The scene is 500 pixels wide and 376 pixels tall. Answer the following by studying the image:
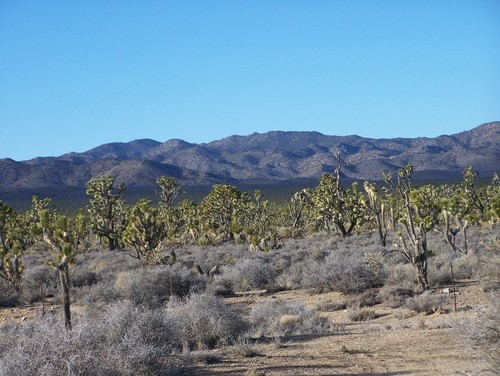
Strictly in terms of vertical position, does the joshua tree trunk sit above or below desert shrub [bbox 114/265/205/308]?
above

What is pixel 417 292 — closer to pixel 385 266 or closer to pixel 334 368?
pixel 385 266

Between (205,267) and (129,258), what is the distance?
16.8 feet

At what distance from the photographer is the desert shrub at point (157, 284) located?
1831cm

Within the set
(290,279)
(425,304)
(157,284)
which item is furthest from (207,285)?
(425,304)

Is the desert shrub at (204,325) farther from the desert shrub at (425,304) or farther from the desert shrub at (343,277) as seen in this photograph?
the desert shrub at (343,277)

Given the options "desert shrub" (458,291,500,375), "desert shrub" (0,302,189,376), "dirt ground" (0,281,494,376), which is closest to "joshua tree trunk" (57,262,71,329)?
"desert shrub" (0,302,189,376)

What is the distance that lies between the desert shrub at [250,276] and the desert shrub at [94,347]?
420 inches

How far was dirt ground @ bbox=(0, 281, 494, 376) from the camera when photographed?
30.7ft

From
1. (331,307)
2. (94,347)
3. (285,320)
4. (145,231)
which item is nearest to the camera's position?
(94,347)

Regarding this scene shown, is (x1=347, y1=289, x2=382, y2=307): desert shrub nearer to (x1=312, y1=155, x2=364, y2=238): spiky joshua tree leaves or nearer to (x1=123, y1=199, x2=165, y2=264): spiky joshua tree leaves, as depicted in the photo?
(x1=123, y1=199, x2=165, y2=264): spiky joshua tree leaves

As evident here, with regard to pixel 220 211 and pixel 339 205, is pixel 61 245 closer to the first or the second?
pixel 339 205

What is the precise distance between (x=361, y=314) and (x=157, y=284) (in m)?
7.07

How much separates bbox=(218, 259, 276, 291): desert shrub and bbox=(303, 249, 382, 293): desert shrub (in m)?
1.83

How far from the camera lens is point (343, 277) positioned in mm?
18906
